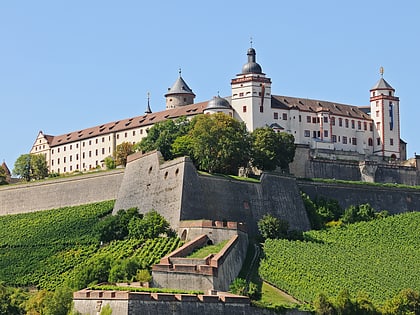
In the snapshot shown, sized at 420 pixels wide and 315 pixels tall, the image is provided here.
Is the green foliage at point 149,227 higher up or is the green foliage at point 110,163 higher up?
the green foliage at point 110,163

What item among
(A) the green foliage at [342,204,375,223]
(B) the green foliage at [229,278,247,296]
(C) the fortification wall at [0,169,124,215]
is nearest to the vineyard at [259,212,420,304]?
(A) the green foliage at [342,204,375,223]

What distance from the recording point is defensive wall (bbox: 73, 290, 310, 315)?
48906 mm

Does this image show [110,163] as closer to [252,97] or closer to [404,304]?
[252,97]

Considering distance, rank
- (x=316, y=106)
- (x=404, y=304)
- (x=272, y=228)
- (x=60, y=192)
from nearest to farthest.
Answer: (x=404, y=304), (x=272, y=228), (x=60, y=192), (x=316, y=106)

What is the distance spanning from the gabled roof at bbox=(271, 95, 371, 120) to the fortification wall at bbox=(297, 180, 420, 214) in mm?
10196

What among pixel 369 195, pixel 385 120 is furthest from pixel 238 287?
pixel 385 120

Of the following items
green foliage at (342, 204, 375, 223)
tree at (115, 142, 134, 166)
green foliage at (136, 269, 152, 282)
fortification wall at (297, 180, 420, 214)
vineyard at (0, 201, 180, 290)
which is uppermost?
tree at (115, 142, 134, 166)

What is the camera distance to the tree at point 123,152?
92275 millimetres

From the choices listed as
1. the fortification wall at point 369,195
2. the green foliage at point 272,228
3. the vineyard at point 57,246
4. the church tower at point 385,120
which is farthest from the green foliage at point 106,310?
the church tower at point 385,120

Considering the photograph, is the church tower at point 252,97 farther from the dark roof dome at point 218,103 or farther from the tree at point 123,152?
the tree at point 123,152

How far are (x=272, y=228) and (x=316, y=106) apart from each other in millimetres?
25591

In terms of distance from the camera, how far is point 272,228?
Result: 7231cm

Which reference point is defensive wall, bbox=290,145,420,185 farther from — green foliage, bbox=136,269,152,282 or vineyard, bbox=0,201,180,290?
green foliage, bbox=136,269,152,282

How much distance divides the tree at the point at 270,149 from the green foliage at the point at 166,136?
5704 millimetres
